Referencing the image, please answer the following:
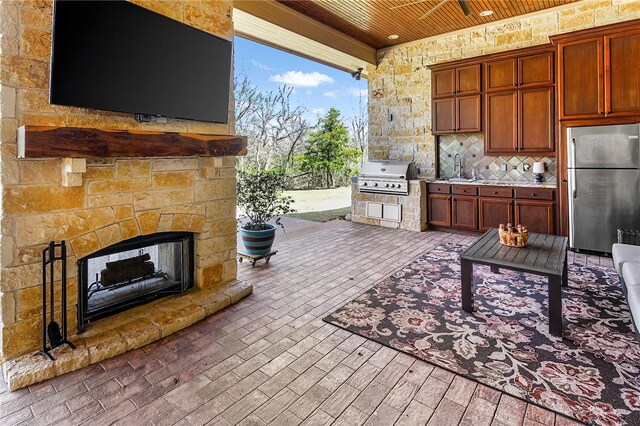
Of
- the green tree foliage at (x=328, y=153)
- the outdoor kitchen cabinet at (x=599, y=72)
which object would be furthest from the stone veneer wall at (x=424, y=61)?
the green tree foliage at (x=328, y=153)

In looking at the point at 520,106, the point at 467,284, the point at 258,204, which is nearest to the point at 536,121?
the point at 520,106

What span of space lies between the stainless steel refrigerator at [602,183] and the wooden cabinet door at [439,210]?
1.66 metres

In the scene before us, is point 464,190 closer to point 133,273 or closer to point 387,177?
point 387,177

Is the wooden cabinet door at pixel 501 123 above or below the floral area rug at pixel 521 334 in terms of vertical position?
above

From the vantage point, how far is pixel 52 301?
2.16m

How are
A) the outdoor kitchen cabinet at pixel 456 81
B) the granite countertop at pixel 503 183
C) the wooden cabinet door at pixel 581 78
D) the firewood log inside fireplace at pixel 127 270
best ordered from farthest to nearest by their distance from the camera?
the outdoor kitchen cabinet at pixel 456 81, the granite countertop at pixel 503 183, the wooden cabinet door at pixel 581 78, the firewood log inside fireplace at pixel 127 270

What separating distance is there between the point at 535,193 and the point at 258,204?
3751mm

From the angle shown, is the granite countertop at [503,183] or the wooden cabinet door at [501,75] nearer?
the granite countertop at [503,183]

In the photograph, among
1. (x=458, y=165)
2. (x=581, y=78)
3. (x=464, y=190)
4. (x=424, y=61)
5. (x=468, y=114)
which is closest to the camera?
(x=581, y=78)

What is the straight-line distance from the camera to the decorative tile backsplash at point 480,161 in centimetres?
535

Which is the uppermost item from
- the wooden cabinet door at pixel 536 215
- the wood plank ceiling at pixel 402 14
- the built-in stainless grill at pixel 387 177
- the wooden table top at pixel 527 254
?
the wood plank ceiling at pixel 402 14

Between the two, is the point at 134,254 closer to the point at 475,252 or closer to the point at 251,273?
the point at 251,273

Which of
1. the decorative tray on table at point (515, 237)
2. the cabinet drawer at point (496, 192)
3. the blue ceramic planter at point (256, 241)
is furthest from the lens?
the cabinet drawer at point (496, 192)

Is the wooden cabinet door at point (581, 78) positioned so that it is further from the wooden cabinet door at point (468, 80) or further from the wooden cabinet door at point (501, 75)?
the wooden cabinet door at point (468, 80)
